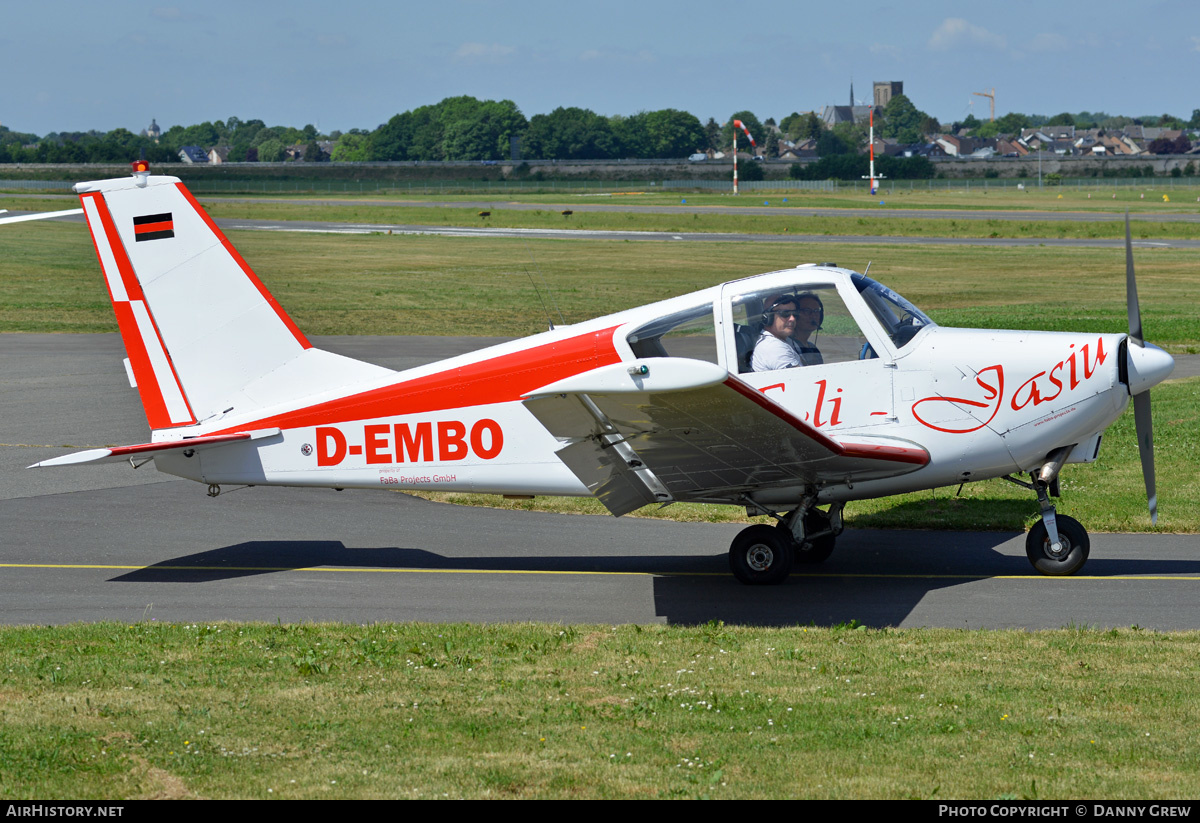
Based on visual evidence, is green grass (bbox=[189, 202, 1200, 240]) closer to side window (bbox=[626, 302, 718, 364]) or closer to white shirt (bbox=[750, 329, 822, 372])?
white shirt (bbox=[750, 329, 822, 372])

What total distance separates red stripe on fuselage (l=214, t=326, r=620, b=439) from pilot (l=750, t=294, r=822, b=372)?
1184 mm

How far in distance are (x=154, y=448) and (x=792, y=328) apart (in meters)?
5.35

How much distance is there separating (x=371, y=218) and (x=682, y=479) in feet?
213

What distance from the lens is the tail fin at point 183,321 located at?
33.1ft

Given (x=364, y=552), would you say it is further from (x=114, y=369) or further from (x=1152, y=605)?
(x=114, y=369)

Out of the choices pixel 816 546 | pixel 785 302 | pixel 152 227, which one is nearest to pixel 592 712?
pixel 785 302

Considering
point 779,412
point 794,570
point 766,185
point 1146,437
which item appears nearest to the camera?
point 779,412

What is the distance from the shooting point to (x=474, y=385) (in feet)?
31.4

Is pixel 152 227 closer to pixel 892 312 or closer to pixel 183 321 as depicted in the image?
pixel 183 321

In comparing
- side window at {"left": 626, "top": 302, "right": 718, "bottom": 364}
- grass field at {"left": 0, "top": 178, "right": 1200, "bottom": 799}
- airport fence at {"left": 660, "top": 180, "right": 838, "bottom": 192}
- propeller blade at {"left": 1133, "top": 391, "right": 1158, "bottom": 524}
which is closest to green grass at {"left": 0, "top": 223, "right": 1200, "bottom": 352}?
propeller blade at {"left": 1133, "top": 391, "right": 1158, "bottom": 524}

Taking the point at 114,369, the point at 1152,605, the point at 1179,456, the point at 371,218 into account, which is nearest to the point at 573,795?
the point at 1152,605

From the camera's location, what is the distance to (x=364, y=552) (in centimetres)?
1094

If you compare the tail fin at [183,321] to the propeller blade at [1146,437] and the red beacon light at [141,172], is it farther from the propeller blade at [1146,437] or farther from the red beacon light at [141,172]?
the propeller blade at [1146,437]

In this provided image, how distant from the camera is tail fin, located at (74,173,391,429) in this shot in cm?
1008
